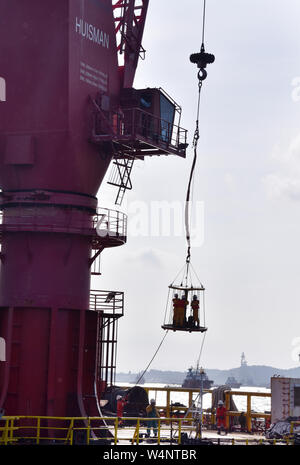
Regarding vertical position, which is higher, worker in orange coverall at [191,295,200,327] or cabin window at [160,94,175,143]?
cabin window at [160,94,175,143]

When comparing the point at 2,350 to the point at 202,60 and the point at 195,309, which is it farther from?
the point at 202,60

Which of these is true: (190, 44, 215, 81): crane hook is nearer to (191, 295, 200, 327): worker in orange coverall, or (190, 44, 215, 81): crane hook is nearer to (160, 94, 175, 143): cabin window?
(160, 94, 175, 143): cabin window

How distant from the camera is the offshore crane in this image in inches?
1193

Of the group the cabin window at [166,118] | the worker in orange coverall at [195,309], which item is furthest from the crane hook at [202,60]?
the worker in orange coverall at [195,309]

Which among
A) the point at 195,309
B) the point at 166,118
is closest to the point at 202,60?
the point at 166,118

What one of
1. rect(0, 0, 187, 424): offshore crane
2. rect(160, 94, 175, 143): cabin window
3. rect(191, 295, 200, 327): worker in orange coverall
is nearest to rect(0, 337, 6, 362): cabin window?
rect(0, 0, 187, 424): offshore crane

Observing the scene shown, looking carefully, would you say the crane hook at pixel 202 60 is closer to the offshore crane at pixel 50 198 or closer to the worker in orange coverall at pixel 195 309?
the offshore crane at pixel 50 198

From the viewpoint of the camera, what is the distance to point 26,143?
102 ft

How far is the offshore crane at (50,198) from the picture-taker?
3031 cm

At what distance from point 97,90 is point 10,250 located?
298 inches

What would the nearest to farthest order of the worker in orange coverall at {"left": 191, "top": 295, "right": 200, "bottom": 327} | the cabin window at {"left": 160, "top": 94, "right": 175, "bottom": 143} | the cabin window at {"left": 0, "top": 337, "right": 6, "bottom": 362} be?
the cabin window at {"left": 0, "top": 337, "right": 6, "bottom": 362}, the worker in orange coverall at {"left": 191, "top": 295, "right": 200, "bottom": 327}, the cabin window at {"left": 160, "top": 94, "right": 175, "bottom": 143}

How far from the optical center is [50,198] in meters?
31.3
